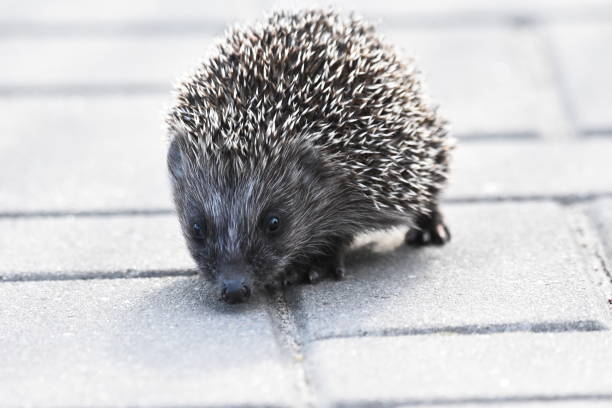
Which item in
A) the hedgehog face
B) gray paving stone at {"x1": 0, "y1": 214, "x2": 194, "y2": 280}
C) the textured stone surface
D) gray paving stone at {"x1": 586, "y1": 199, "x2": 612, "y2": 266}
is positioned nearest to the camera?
the hedgehog face

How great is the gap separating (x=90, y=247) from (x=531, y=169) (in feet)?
9.73

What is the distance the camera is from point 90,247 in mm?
6035

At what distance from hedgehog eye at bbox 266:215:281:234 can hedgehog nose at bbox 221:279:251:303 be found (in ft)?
1.31

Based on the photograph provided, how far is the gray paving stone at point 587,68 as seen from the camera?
7668mm

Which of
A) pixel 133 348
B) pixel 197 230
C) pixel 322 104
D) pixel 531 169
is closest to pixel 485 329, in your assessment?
pixel 322 104

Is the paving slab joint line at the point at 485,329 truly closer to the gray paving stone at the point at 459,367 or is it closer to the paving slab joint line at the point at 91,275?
the gray paving stone at the point at 459,367

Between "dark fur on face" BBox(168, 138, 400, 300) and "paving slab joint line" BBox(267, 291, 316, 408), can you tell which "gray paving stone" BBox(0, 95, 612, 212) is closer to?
"dark fur on face" BBox(168, 138, 400, 300)

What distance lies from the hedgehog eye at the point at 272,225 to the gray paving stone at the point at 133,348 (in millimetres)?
408

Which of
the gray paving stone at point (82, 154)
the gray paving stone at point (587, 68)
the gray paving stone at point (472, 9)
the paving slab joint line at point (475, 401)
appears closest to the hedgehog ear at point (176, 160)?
the gray paving stone at point (82, 154)

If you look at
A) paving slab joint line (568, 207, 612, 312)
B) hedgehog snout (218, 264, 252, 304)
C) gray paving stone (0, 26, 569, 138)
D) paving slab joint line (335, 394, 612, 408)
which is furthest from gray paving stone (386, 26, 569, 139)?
paving slab joint line (335, 394, 612, 408)

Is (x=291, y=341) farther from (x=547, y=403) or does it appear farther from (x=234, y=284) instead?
(x=547, y=403)

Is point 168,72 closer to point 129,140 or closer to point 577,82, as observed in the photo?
point 129,140

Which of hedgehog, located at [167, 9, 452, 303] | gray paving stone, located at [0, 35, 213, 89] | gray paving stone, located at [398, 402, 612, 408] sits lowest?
gray paving stone, located at [398, 402, 612, 408]

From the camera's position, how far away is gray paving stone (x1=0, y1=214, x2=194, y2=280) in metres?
5.77
